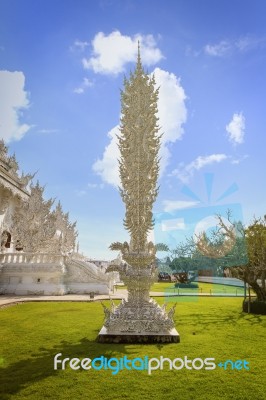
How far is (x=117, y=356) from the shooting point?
6.44 meters

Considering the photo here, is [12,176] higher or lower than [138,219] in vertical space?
higher

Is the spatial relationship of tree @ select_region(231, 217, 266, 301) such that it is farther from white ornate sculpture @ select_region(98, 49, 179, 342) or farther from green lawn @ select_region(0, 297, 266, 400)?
white ornate sculpture @ select_region(98, 49, 179, 342)

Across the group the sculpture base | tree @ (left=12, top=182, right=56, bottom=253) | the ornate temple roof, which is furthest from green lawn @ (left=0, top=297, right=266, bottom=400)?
the ornate temple roof

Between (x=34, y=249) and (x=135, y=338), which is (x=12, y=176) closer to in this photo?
(x=34, y=249)

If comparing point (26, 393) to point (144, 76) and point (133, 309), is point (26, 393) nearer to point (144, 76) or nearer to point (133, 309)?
point (133, 309)

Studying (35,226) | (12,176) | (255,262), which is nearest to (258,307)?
(255,262)

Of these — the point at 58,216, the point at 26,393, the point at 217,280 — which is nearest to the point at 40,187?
the point at 58,216

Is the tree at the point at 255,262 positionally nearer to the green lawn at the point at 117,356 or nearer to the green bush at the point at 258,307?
the green bush at the point at 258,307

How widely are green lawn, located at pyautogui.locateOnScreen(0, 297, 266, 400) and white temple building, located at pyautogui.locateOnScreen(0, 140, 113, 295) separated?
735 centimetres

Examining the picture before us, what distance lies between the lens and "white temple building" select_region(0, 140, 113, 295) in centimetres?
1869

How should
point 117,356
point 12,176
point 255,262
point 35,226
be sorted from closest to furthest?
point 117,356 < point 255,262 < point 35,226 < point 12,176

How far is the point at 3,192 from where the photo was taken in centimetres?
2489

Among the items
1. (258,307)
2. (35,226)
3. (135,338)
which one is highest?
(35,226)

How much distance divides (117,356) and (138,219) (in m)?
3.78
